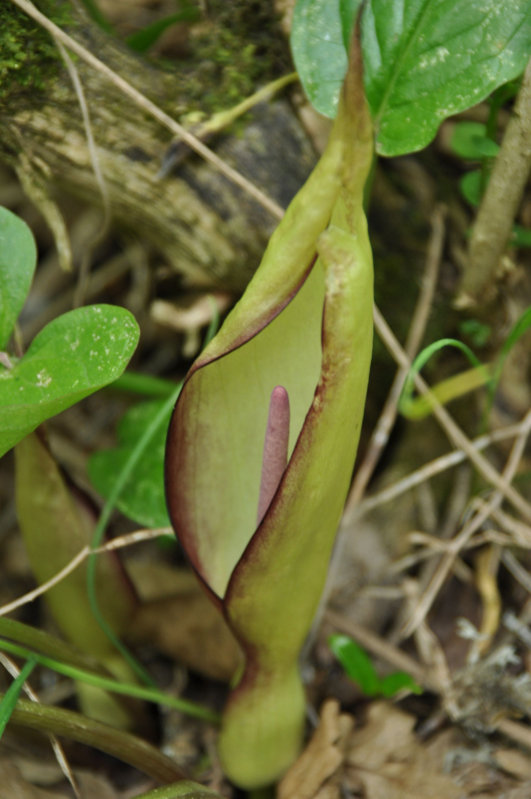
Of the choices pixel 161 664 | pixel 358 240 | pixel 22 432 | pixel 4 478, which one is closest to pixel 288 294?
pixel 358 240

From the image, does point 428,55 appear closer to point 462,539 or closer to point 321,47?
point 321,47

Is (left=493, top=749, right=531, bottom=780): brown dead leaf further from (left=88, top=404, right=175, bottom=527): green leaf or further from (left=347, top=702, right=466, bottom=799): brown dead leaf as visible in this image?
(left=88, top=404, right=175, bottom=527): green leaf

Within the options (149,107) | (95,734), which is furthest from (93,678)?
(149,107)

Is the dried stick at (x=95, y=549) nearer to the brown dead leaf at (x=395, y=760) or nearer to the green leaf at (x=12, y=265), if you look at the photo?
the green leaf at (x=12, y=265)

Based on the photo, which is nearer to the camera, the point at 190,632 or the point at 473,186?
the point at 473,186

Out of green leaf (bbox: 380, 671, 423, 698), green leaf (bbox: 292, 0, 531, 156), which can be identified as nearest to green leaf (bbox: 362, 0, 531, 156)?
green leaf (bbox: 292, 0, 531, 156)

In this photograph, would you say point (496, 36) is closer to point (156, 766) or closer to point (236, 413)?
point (236, 413)
